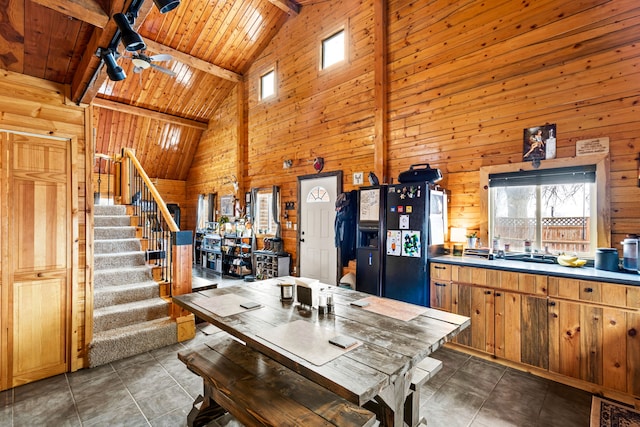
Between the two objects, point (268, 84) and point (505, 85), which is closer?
point (505, 85)

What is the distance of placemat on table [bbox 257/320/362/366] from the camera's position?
1.41 metres

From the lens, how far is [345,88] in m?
5.34

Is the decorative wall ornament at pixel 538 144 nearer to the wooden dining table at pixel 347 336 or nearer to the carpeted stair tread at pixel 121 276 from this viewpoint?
the wooden dining table at pixel 347 336

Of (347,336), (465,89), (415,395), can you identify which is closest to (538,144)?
(465,89)

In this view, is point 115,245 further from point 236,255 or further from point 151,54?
point 151,54

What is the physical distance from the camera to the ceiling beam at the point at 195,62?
6.62 m

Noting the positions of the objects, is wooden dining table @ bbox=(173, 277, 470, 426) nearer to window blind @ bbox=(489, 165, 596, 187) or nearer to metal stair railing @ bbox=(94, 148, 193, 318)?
metal stair railing @ bbox=(94, 148, 193, 318)

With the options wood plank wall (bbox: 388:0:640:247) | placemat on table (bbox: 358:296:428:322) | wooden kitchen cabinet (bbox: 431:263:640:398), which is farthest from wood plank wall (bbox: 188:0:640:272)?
placemat on table (bbox: 358:296:428:322)

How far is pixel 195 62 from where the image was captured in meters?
7.16

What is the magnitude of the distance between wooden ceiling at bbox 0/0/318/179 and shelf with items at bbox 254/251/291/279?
4.04 metres

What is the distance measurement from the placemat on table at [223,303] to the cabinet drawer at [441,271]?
227cm

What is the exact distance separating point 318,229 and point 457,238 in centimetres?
258

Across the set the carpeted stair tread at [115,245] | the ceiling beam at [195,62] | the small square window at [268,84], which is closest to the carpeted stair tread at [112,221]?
the carpeted stair tread at [115,245]

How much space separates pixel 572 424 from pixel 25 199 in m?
4.74
